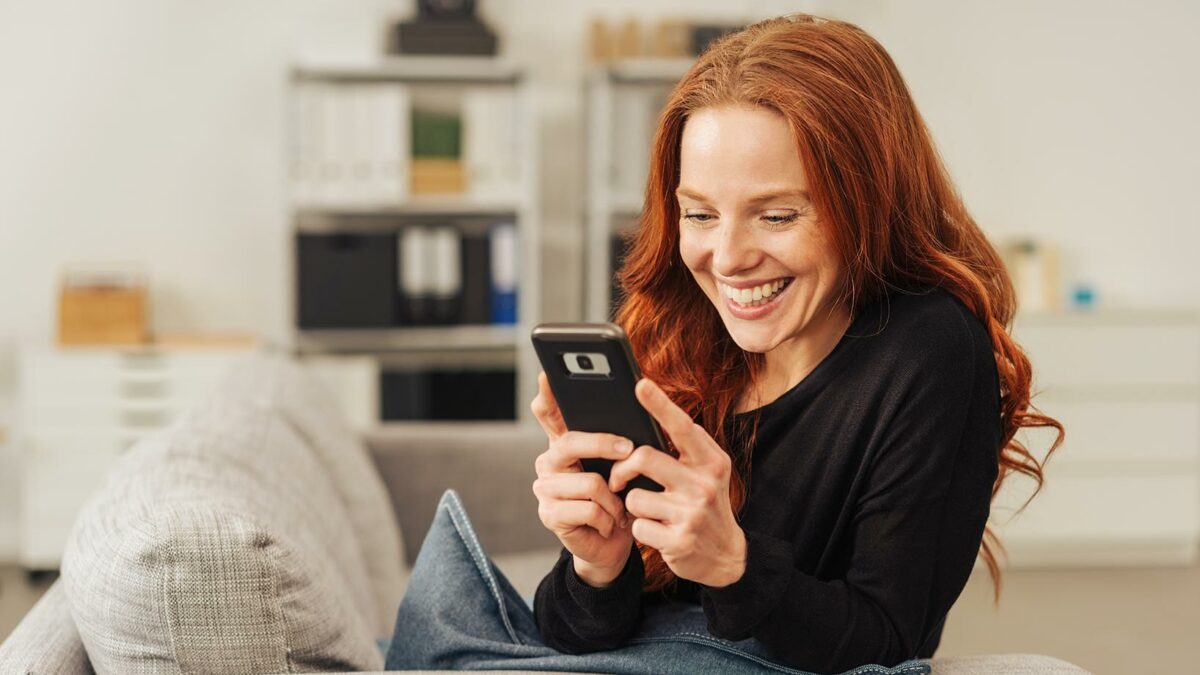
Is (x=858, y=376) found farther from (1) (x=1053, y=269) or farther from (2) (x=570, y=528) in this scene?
(1) (x=1053, y=269)

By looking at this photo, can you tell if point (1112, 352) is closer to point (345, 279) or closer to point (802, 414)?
point (345, 279)

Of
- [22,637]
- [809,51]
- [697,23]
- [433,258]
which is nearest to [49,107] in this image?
[433,258]

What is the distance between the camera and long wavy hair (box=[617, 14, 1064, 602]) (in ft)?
3.51

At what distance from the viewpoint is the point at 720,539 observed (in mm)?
969

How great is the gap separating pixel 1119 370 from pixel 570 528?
333 centimetres

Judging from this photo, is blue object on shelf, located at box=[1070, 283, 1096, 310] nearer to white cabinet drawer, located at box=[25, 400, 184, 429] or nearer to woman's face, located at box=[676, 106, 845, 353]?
white cabinet drawer, located at box=[25, 400, 184, 429]

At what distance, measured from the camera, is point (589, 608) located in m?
1.16

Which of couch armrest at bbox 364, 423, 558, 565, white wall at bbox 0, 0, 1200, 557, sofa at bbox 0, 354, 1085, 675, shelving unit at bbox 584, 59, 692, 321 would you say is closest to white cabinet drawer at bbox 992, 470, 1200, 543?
white wall at bbox 0, 0, 1200, 557

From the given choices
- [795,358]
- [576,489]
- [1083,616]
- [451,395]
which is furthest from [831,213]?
[451,395]

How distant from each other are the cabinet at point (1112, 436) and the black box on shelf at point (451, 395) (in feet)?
5.21

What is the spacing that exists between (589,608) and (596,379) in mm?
Result: 279

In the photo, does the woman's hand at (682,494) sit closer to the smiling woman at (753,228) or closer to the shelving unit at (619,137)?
the smiling woman at (753,228)

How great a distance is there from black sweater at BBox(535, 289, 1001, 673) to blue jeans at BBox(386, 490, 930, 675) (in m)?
0.03

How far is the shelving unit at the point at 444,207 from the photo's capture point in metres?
3.88
